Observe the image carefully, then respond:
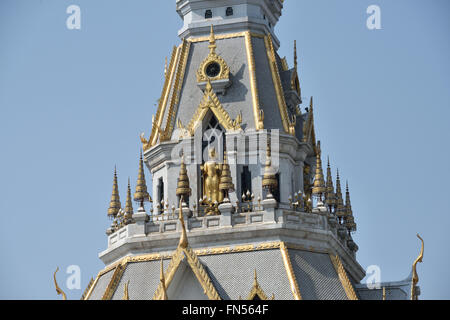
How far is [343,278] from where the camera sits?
218 feet

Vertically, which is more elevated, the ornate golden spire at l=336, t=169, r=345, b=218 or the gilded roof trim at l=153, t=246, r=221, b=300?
the ornate golden spire at l=336, t=169, r=345, b=218

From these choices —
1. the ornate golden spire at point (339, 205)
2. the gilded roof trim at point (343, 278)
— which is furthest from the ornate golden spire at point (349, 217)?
the gilded roof trim at point (343, 278)

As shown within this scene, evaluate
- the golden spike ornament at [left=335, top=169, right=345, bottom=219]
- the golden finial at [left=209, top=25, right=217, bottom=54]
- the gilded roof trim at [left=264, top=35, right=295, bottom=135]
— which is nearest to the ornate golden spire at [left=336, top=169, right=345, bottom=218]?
the golden spike ornament at [left=335, top=169, right=345, bottom=219]

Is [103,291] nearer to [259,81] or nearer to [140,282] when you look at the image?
[140,282]

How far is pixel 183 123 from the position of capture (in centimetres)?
7019

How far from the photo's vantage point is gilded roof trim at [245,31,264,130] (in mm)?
69188

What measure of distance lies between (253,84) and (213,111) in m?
2.04

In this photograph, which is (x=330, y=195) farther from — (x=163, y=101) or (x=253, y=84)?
(x=163, y=101)

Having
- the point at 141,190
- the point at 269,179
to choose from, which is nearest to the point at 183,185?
the point at 141,190

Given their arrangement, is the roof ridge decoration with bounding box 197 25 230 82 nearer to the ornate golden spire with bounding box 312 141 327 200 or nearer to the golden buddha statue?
the golden buddha statue

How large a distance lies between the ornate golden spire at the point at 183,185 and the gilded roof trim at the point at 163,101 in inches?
138

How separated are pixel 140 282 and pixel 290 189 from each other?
→ 724 cm

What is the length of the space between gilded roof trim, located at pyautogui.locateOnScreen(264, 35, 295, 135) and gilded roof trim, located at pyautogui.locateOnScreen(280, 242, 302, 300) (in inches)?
238
